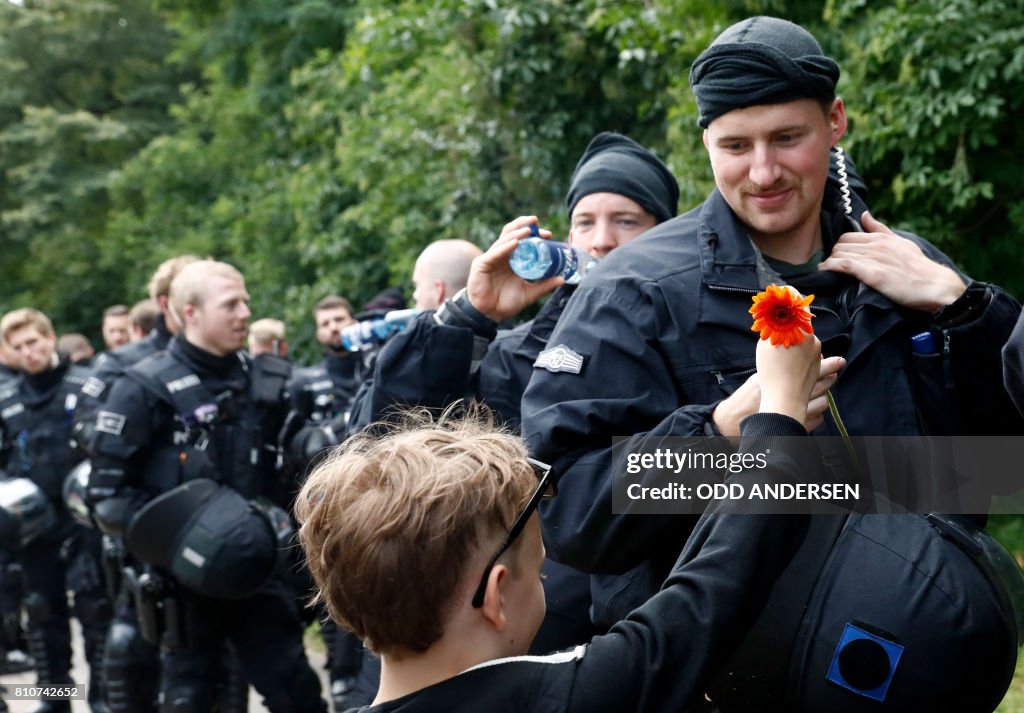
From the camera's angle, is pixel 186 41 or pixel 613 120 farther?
pixel 186 41

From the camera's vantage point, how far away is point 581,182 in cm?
416

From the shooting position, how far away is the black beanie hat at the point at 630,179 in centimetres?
409

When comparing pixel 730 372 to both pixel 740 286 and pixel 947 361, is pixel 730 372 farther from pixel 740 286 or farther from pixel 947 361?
pixel 947 361

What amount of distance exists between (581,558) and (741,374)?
452 millimetres

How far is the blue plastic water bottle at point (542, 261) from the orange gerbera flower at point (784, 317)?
1.41 m

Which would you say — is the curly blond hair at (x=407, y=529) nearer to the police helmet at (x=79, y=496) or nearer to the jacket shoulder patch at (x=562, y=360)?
the jacket shoulder patch at (x=562, y=360)

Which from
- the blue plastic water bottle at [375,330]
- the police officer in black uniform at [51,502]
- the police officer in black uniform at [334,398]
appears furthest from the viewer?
the police officer in black uniform at [51,502]

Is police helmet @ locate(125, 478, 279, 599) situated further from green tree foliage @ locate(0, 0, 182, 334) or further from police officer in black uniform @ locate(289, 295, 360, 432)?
green tree foliage @ locate(0, 0, 182, 334)

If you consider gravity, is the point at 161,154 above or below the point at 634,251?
below

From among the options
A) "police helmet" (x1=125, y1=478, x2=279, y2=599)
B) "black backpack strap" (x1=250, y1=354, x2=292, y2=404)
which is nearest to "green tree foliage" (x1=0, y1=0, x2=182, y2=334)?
"black backpack strap" (x1=250, y1=354, x2=292, y2=404)

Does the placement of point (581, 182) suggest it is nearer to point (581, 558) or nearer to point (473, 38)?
point (581, 558)

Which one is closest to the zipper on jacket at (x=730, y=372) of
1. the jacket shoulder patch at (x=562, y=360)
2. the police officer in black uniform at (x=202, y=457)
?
the jacket shoulder patch at (x=562, y=360)

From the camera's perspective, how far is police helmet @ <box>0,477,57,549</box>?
7.88m

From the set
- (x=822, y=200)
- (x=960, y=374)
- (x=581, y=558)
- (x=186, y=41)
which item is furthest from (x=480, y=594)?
(x=186, y=41)
